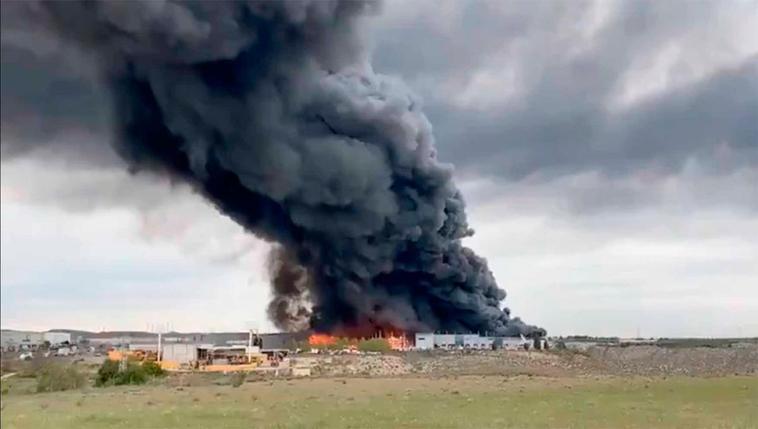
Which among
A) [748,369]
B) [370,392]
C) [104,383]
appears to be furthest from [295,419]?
[748,369]

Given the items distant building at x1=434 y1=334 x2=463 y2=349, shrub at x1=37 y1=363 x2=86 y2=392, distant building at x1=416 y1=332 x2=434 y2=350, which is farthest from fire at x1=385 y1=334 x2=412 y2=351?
shrub at x1=37 y1=363 x2=86 y2=392

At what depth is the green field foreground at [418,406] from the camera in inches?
776

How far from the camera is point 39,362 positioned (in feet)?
18.4

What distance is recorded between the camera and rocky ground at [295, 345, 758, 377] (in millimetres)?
50188

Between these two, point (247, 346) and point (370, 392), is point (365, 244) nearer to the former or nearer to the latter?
point (247, 346)

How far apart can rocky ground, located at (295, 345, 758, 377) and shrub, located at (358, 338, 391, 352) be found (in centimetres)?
406

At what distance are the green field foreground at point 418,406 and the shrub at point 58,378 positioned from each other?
6.56 feet

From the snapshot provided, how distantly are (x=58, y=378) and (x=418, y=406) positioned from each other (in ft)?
67.3

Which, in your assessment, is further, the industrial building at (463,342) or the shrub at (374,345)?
the industrial building at (463,342)

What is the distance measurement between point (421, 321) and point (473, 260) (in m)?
7.27

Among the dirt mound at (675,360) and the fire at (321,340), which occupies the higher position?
the fire at (321,340)

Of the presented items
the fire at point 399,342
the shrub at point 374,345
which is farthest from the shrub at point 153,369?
the fire at point 399,342

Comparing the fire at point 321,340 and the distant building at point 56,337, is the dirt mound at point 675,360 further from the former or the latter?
the distant building at point 56,337

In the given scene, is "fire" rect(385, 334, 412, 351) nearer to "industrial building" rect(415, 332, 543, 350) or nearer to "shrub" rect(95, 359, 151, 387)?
"industrial building" rect(415, 332, 543, 350)
